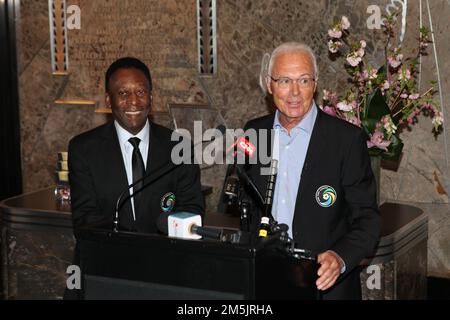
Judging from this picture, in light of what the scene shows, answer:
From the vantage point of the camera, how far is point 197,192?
2.53 metres

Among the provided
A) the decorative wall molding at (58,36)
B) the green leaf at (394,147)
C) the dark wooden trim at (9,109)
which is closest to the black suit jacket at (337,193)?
the green leaf at (394,147)

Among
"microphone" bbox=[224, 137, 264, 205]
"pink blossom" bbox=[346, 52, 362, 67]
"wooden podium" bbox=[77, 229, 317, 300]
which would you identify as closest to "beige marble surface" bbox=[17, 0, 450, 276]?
"pink blossom" bbox=[346, 52, 362, 67]

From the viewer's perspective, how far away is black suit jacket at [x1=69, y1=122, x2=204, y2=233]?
2.40 meters

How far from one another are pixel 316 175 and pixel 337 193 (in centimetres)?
9

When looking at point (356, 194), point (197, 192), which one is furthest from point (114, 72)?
point (356, 194)

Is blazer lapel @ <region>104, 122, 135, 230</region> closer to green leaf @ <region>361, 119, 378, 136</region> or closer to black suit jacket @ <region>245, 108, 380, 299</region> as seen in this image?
black suit jacket @ <region>245, 108, 380, 299</region>

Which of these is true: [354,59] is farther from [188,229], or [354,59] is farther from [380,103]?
[188,229]

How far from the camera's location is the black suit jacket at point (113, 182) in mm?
2402

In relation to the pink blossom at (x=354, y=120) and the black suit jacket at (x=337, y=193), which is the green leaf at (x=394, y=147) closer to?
the pink blossom at (x=354, y=120)

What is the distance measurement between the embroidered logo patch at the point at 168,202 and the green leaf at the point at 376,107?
1357 millimetres

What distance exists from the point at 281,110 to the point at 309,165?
0.67 feet

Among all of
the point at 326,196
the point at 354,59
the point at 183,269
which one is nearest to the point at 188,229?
the point at 183,269

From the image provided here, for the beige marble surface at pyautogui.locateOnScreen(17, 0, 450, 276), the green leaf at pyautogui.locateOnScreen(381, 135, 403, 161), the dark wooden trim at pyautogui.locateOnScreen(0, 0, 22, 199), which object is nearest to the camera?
the green leaf at pyautogui.locateOnScreen(381, 135, 403, 161)

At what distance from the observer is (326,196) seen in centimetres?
225
